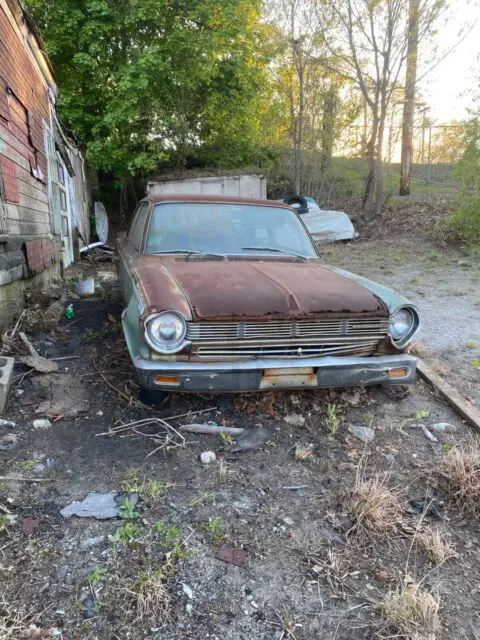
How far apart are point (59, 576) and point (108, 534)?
29cm

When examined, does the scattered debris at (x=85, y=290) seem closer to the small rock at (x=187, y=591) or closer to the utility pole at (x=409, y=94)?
the small rock at (x=187, y=591)

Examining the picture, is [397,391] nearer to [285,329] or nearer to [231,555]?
[285,329]

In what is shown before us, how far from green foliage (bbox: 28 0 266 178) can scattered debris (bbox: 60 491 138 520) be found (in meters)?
13.7

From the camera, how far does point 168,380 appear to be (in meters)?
2.77

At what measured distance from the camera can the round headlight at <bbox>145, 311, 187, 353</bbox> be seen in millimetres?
2756

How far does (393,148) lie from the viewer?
1997 cm

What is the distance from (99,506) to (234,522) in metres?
0.70

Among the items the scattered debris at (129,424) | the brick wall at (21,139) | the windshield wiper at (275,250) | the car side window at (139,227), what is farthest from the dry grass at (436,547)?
the brick wall at (21,139)

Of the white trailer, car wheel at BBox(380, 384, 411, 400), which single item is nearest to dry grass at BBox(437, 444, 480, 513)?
car wheel at BBox(380, 384, 411, 400)

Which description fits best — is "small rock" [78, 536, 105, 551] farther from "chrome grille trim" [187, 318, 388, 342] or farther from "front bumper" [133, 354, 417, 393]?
"chrome grille trim" [187, 318, 388, 342]

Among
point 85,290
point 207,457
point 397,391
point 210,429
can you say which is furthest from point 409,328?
point 85,290

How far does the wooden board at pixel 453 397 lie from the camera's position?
3322 mm

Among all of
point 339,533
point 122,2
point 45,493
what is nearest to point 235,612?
point 339,533

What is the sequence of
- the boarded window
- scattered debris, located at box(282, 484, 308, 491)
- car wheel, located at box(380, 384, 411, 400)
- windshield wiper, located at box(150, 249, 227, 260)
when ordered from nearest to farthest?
scattered debris, located at box(282, 484, 308, 491)
car wheel, located at box(380, 384, 411, 400)
windshield wiper, located at box(150, 249, 227, 260)
the boarded window
